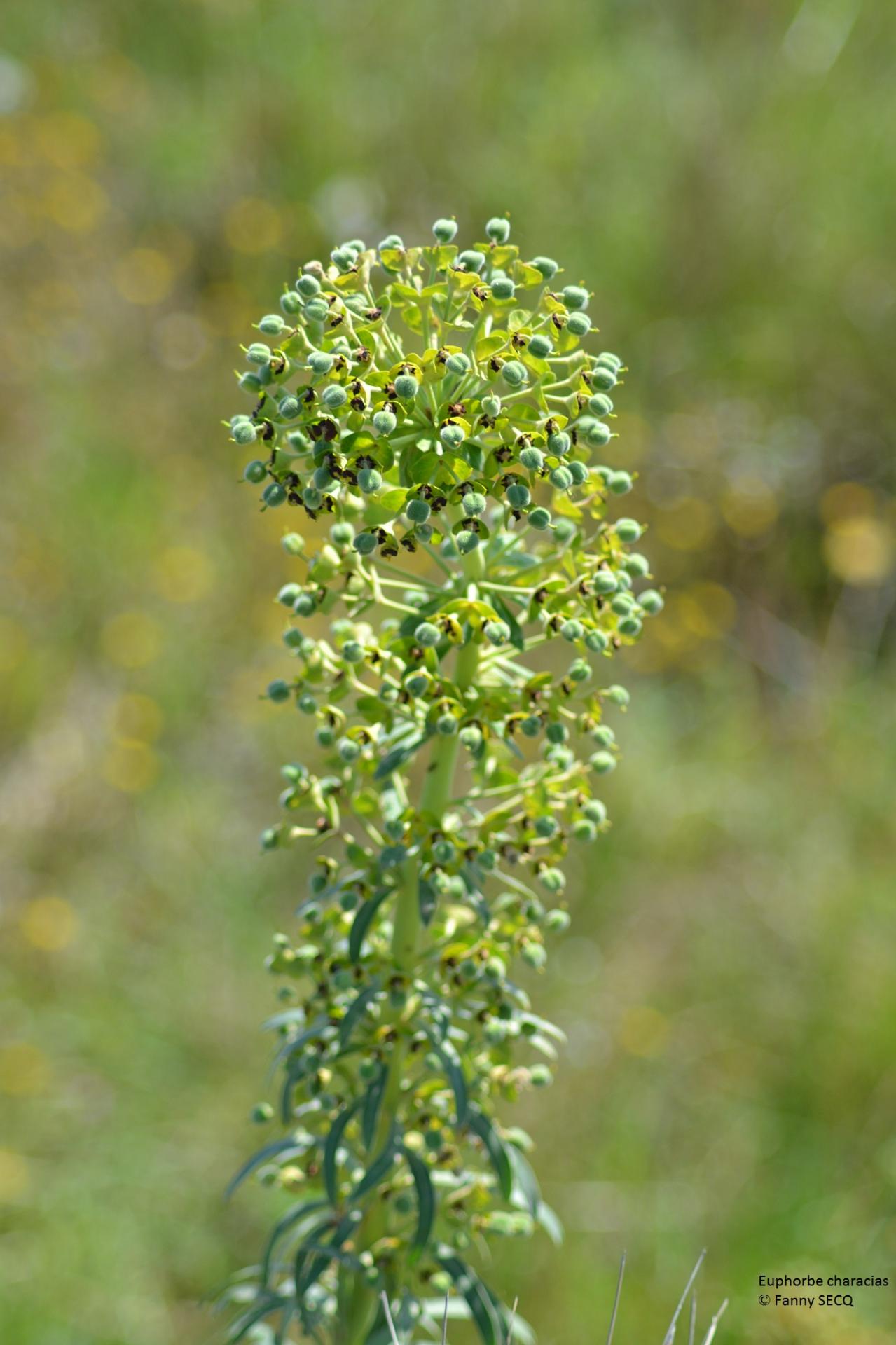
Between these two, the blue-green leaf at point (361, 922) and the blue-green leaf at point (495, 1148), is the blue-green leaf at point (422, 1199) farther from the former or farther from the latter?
the blue-green leaf at point (361, 922)

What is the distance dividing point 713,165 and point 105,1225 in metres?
7.23

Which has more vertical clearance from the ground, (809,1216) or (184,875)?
(184,875)

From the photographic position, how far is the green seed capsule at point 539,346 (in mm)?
1776

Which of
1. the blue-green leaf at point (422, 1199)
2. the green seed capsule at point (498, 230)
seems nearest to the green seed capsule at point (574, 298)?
the green seed capsule at point (498, 230)

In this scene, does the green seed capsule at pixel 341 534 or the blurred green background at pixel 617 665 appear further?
the blurred green background at pixel 617 665

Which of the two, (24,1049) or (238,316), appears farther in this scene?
(238,316)

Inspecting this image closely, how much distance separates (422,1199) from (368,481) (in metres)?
1.32

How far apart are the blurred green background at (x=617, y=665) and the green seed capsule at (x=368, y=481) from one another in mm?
2806

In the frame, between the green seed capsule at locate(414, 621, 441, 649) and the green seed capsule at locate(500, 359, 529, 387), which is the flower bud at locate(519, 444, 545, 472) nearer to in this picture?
the green seed capsule at locate(500, 359, 529, 387)

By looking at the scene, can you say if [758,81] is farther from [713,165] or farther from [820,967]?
[820,967]

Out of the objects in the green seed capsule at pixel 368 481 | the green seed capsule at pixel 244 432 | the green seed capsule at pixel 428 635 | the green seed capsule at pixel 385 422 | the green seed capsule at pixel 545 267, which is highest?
the green seed capsule at pixel 545 267

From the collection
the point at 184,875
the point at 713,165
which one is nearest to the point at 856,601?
the point at 713,165

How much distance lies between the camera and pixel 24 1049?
4824mm

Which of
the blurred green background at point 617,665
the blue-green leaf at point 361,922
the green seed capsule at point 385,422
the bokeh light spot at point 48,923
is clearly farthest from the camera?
the bokeh light spot at point 48,923
